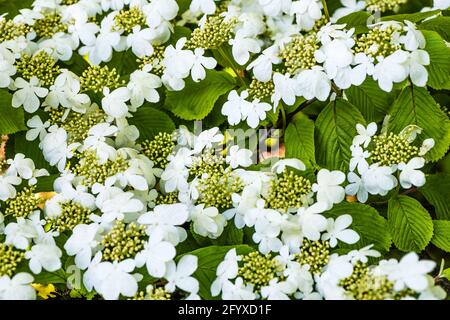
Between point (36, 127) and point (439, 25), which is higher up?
point (439, 25)

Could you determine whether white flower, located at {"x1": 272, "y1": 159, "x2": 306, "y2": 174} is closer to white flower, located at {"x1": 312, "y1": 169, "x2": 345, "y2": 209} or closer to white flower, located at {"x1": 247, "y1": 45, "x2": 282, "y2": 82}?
white flower, located at {"x1": 312, "y1": 169, "x2": 345, "y2": 209}

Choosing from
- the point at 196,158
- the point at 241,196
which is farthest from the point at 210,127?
the point at 241,196

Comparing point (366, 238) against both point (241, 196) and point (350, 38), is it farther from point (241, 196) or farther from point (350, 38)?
point (350, 38)

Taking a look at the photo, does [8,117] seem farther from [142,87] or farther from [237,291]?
[237,291]

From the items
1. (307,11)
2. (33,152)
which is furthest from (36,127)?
(307,11)

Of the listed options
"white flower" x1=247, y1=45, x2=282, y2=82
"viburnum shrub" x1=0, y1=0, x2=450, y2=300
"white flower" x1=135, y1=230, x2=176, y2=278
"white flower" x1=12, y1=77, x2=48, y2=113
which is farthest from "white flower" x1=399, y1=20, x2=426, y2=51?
"white flower" x1=12, y1=77, x2=48, y2=113

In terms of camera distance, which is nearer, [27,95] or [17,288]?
[17,288]

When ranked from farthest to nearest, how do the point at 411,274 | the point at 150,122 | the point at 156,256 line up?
the point at 150,122
the point at 156,256
the point at 411,274
